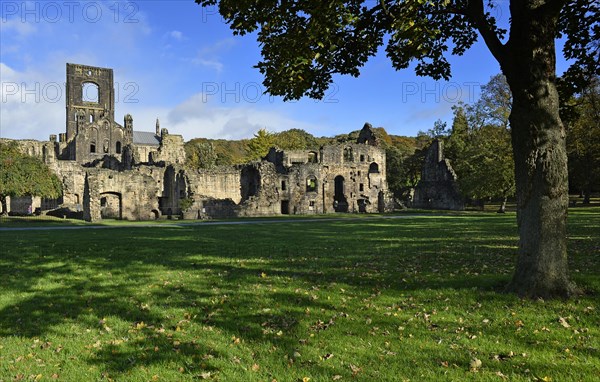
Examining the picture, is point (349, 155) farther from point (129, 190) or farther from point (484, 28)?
point (484, 28)

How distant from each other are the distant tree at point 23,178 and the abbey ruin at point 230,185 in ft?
11.3

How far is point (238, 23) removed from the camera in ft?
30.1

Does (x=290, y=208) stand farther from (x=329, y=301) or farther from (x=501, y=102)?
(x=329, y=301)

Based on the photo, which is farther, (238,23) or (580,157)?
(580,157)

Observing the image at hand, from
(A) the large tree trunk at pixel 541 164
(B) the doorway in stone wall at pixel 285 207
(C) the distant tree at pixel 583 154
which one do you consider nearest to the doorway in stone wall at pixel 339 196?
(B) the doorway in stone wall at pixel 285 207

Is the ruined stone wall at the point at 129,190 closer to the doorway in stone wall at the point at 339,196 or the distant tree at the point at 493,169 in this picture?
the doorway in stone wall at the point at 339,196

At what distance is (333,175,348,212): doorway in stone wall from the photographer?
55.2 m

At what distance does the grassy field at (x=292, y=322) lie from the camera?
5.04 meters

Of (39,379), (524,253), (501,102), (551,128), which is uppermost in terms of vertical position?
(501,102)

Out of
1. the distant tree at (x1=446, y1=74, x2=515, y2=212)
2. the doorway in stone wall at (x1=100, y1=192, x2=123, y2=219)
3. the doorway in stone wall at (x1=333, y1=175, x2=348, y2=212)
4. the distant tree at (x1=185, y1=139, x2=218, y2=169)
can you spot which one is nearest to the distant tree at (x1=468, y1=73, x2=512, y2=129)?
the distant tree at (x1=446, y1=74, x2=515, y2=212)

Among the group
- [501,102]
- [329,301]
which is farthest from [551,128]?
[501,102]

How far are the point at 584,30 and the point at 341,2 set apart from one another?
21.2 ft

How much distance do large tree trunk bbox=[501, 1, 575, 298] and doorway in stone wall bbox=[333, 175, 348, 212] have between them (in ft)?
156

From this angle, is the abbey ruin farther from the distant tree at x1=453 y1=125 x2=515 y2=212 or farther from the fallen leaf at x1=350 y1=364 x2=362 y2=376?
the fallen leaf at x1=350 y1=364 x2=362 y2=376
